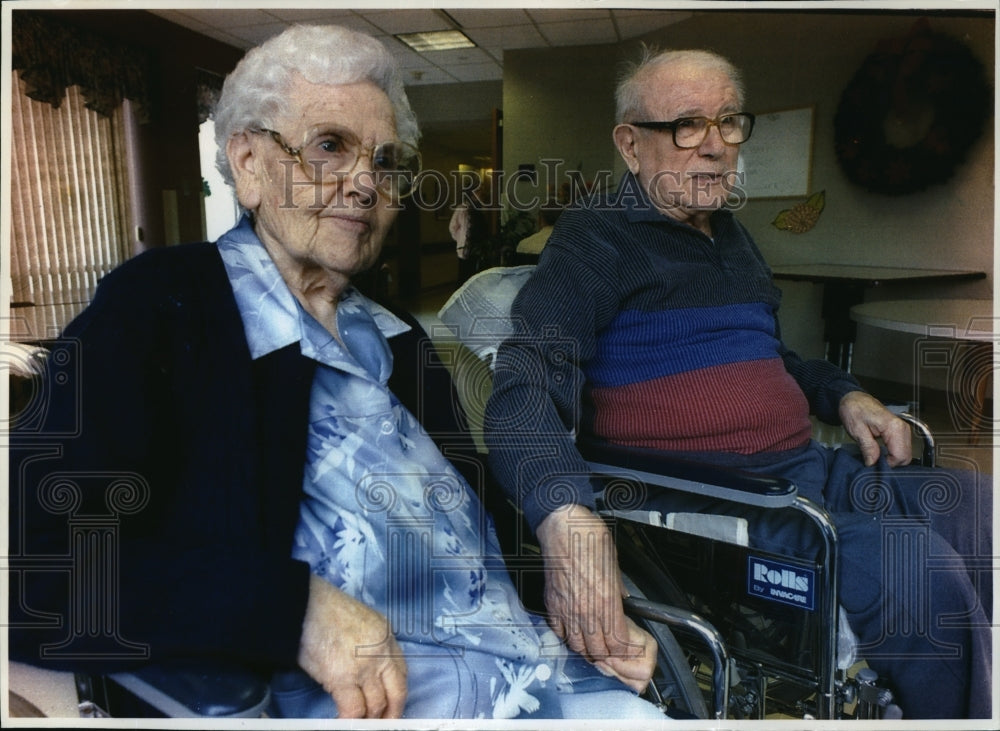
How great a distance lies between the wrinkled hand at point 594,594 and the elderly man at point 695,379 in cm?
3

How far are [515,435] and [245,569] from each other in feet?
1.41

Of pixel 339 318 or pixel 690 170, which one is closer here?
pixel 339 318

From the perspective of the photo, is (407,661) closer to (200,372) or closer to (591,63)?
(200,372)

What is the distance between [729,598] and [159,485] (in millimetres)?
870

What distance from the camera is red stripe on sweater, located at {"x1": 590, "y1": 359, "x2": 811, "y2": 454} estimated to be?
3.84 feet

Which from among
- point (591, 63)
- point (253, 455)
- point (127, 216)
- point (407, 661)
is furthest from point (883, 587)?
point (127, 216)

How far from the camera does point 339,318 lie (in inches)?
37.4

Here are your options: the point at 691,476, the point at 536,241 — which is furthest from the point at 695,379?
the point at 536,241

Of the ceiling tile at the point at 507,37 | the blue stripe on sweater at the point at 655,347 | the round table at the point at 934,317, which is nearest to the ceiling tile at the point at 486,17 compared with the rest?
the ceiling tile at the point at 507,37

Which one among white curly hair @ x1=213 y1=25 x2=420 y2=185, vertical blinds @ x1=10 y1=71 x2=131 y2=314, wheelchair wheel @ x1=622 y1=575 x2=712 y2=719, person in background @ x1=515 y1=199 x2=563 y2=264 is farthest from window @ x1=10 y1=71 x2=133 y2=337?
wheelchair wheel @ x1=622 y1=575 x2=712 y2=719

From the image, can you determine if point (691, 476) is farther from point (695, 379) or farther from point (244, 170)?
point (244, 170)

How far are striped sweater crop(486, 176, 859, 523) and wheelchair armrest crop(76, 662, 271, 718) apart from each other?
0.57 meters

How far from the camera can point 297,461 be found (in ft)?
2.66

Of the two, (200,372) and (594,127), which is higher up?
(594,127)
